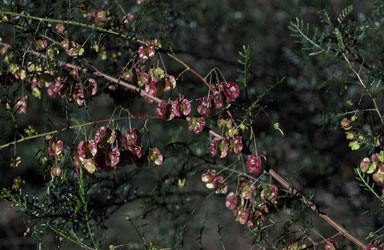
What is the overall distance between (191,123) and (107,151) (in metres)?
0.16

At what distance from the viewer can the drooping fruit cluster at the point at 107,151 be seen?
874 millimetres

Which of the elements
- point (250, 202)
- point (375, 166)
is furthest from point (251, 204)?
point (375, 166)

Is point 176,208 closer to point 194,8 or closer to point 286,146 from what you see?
point 286,146

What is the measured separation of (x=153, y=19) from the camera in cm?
157

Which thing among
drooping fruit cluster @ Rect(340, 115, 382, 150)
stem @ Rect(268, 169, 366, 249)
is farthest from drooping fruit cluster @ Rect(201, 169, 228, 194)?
drooping fruit cluster @ Rect(340, 115, 382, 150)

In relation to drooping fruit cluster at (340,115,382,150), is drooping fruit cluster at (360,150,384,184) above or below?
below

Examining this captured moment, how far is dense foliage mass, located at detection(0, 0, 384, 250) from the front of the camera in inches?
35.4

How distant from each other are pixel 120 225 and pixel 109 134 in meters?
1.79

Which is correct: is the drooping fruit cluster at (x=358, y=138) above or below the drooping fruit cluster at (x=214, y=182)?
above

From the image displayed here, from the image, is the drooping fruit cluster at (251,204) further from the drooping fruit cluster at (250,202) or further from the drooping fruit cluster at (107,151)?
the drooping fruit cluster at (107,151)

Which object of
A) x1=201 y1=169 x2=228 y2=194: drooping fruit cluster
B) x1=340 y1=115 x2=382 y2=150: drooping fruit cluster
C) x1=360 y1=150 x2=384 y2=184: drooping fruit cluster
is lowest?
x1=201 y1=169 x2=228 y2=194: drooping fruit cluster

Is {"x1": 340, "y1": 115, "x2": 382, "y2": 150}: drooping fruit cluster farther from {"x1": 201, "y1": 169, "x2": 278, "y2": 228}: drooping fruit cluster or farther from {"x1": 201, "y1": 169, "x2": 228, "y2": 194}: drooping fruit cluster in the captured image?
{"x1": 201, "y1": 169, "x2": 228, "y2": 194}: drooping fruit cluster

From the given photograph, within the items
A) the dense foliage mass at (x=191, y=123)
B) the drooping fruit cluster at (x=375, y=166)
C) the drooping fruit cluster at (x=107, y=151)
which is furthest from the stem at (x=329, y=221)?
the drooping fruit cluster at (x=107, y=151)

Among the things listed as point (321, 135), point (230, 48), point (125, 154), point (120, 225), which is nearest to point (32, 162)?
point (120, 225)
